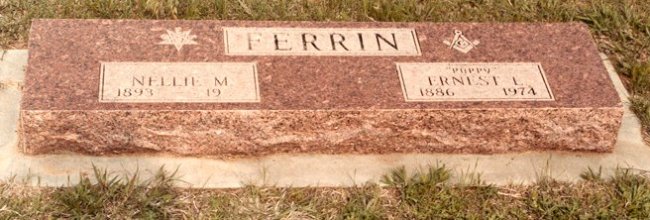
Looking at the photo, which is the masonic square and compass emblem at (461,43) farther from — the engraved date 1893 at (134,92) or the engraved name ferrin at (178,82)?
the engraved date 1893 at (134,92)

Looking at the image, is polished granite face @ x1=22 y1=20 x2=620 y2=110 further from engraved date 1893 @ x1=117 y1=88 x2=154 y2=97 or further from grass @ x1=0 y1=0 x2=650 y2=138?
grass @ x1=0 y1=0 x2=650 y2=138

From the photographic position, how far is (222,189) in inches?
154

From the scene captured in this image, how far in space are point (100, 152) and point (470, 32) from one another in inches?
67.0

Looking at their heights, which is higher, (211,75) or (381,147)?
(211,75)

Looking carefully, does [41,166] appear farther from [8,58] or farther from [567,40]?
[567,40]

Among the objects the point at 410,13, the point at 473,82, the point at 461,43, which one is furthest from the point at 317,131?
the point at 410,13

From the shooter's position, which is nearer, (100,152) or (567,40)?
(100,152)

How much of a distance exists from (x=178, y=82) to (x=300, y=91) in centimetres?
48

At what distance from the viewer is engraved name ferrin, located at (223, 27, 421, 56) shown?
427 centimetres

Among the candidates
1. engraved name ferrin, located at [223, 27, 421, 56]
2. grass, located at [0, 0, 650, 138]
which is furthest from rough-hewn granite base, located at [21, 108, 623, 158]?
grass, located at [0, 0, 650, 138]

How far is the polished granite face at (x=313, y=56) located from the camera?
13.0ft

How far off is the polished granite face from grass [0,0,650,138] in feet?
1.50

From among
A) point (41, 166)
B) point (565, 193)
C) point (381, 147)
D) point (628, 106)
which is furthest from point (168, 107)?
point (628, 106)

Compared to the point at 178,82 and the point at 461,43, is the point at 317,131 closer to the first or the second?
the point at 178,82
